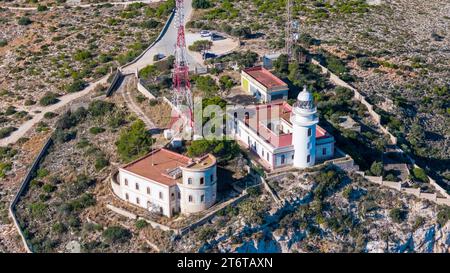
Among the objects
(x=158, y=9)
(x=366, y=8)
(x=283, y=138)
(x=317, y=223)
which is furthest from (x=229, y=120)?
(x=366, y=8)

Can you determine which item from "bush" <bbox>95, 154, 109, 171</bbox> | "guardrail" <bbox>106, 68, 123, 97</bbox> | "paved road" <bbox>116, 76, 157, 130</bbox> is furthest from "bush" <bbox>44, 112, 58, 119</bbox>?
"bush" <bbox>95, 154, 109, 171</bbox>

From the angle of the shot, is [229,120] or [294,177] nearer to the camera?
[294,177]

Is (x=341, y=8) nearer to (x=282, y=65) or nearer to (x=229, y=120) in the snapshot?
(x=282, y=65)

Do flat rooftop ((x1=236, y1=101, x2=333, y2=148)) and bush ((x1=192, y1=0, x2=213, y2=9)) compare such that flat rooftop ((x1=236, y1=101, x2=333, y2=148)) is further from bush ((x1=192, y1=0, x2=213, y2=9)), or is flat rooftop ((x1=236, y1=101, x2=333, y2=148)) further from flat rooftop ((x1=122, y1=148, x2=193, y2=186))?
bush ((x1=192, y1=0, x2=213, y2=9))

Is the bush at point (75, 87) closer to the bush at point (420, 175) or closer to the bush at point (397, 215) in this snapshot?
the bush at point (420, 175)

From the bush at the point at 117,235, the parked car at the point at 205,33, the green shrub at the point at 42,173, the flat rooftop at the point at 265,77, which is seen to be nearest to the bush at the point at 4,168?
the green shrub at the point at 42,173
